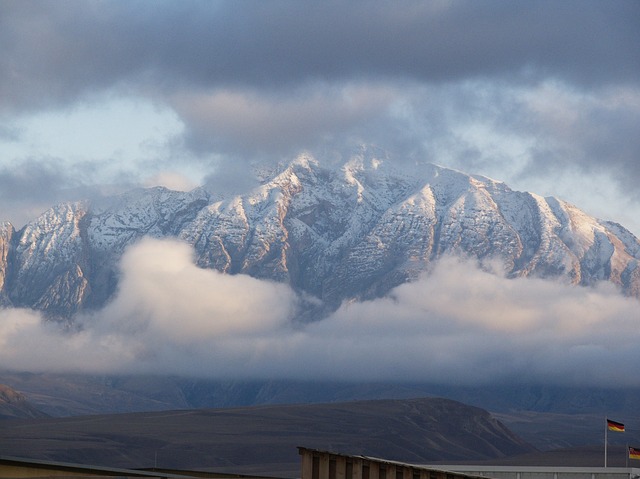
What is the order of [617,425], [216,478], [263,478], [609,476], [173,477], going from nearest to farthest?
[173,477], [216,478], [263,478], [609,476], [617,425]

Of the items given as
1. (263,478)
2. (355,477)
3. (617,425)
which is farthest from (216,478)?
(617,425)

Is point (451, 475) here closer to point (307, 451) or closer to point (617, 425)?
point (307, 451)

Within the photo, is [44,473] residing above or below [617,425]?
below

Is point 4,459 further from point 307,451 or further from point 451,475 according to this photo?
point 451,475

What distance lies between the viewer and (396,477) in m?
50.2

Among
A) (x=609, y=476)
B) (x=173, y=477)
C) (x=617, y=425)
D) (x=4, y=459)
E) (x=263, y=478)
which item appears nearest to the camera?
(x=173, y=477)

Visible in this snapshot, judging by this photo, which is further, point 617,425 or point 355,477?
point 617,425

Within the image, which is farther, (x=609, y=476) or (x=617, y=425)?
(x=617, y=425)

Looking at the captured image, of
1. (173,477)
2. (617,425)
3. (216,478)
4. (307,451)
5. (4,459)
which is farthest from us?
(617,425)

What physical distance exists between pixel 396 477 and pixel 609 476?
33703mm

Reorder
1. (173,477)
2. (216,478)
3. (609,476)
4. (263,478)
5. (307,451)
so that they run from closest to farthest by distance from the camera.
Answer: (173,477), (307,451), (216,478), (263,478), (609,476)

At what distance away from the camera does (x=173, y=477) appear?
44.7 meters

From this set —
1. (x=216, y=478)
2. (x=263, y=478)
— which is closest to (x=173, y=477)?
(x=216, y=478)

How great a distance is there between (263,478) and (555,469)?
2073cm
